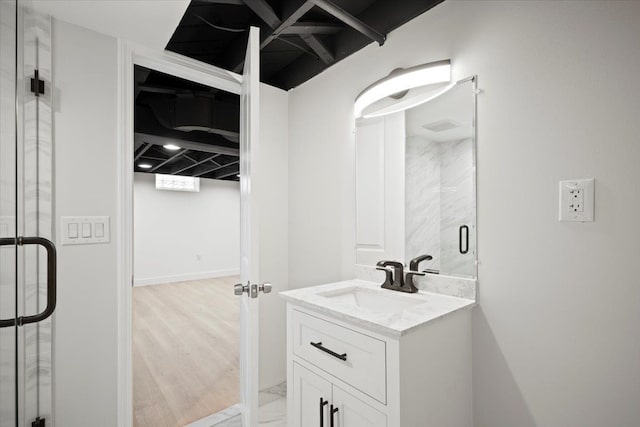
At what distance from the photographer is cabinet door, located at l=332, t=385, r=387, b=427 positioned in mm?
1023

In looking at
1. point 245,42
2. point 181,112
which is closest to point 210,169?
point 181,112

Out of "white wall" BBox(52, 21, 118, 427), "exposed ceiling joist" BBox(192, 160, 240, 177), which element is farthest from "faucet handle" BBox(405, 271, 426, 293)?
"exposed ceiling joist" BBox(192, 160, 240, 177)

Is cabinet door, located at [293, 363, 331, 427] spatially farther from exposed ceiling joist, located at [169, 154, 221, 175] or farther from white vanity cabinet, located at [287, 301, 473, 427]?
exposed ceiling joist, located at [169, 154, 221, 175]

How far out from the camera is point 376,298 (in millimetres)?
1546

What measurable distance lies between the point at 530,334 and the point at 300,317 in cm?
89

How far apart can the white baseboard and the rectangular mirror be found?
5492 millimetres

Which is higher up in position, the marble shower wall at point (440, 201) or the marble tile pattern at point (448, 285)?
the marble shower wall at point (440, 201)

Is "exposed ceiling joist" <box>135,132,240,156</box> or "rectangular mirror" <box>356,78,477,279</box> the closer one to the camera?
"rectangular mirror" <box>356,78,477,279</box>

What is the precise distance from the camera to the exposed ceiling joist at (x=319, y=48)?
5.72 feet

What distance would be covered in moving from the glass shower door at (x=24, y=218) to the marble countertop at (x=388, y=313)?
0.90 m

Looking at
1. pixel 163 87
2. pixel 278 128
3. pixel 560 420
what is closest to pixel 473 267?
→ pixel 560 420

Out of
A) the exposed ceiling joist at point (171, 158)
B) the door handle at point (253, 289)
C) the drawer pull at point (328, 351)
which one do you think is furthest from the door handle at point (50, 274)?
the exposed ceiling joist at point (171, 158)

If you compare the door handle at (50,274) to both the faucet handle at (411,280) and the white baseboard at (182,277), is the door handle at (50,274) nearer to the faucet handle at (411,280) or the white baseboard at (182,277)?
the faucet handle at (411,280)

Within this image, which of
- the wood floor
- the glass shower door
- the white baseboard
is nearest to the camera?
the glass shower door
